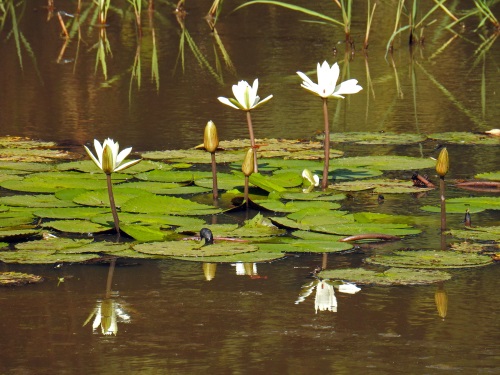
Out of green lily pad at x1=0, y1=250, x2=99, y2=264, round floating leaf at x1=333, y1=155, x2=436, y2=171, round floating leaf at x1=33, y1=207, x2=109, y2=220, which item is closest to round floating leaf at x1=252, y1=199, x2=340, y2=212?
round floating leaf at x1=33, y1=207, x2=109, y2=220

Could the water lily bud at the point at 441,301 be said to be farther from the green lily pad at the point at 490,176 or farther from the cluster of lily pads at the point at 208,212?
the green lily pad at the point at 490,176

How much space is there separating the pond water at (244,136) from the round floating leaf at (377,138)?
0.14ft

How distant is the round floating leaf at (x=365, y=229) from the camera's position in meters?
3.92

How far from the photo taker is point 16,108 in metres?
7.06

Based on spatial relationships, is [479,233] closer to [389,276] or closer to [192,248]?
[389,276]

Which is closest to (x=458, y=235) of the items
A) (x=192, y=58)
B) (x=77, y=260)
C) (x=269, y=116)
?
(x=77, y=260)

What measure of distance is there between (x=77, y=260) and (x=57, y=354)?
2.82ft

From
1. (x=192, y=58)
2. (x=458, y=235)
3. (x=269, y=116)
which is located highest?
(x=192, y=58)

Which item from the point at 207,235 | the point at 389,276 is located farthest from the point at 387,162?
the point at 389,276

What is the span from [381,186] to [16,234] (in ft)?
5.15

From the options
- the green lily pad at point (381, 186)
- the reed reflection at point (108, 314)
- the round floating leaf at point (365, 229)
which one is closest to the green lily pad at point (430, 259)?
the round floating leaf at point (365, 229)

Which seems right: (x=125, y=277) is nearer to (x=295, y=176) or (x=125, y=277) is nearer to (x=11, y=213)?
(x=11, y=213)

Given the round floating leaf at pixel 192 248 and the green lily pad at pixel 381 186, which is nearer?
the round floating leaf at pixel 192 248

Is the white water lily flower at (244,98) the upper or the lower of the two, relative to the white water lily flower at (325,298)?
upper
